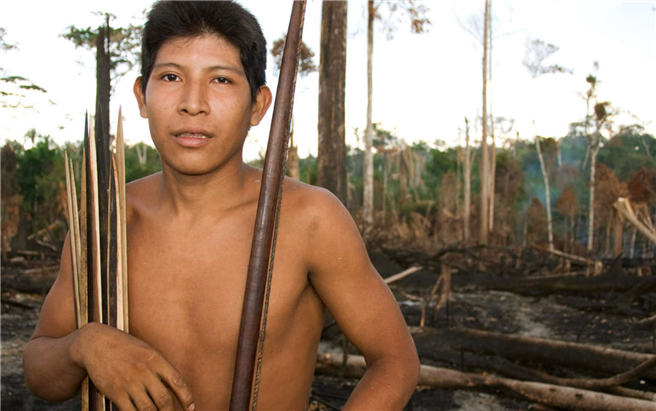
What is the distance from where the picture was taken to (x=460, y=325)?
6.32 m

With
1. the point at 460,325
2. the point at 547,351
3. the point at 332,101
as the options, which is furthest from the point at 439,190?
the point at 547,351

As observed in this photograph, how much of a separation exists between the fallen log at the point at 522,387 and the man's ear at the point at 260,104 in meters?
1.87

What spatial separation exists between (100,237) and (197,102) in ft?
1.07

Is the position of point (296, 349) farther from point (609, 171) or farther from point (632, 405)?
point (609, 171)

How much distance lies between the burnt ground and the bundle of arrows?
185 centimetres

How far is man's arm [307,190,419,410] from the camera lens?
126 centimetres

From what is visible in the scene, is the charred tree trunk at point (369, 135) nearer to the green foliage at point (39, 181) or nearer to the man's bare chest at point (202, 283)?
the green foliage at point (39, 181)

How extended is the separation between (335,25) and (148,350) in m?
4.42

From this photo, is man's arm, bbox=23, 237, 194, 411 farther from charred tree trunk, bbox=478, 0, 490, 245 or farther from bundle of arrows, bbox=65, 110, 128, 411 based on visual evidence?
charred tree trunk, bbox=478, 0, 490, 245

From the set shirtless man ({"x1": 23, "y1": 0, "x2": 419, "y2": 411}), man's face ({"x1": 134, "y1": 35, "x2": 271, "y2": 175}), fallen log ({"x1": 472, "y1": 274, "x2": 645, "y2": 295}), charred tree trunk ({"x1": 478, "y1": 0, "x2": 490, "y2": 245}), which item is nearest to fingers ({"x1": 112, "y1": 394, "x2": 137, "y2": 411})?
shirtless man ({"x1": 23, "y1": 0, "x2": 419, "y2": 411})

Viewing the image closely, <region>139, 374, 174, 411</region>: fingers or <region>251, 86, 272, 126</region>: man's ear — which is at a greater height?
<region>251, 86, 272, 126</region>: man's ear

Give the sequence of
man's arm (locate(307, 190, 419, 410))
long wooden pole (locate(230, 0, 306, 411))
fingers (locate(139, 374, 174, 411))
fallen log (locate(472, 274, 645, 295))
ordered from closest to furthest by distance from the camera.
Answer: long wooden pole (locate(230, 0, 306, 411)) → fingers (locate(139, 374, 174, 411)) → man's arm (locate(307, 190, 419, 410)) → fallen log (locate(472, 274, 645, 295))

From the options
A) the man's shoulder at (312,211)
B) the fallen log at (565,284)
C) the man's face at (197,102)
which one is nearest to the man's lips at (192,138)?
the man's face at (197,102)

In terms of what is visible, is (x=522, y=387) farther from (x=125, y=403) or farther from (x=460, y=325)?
(x=460, y=325)
